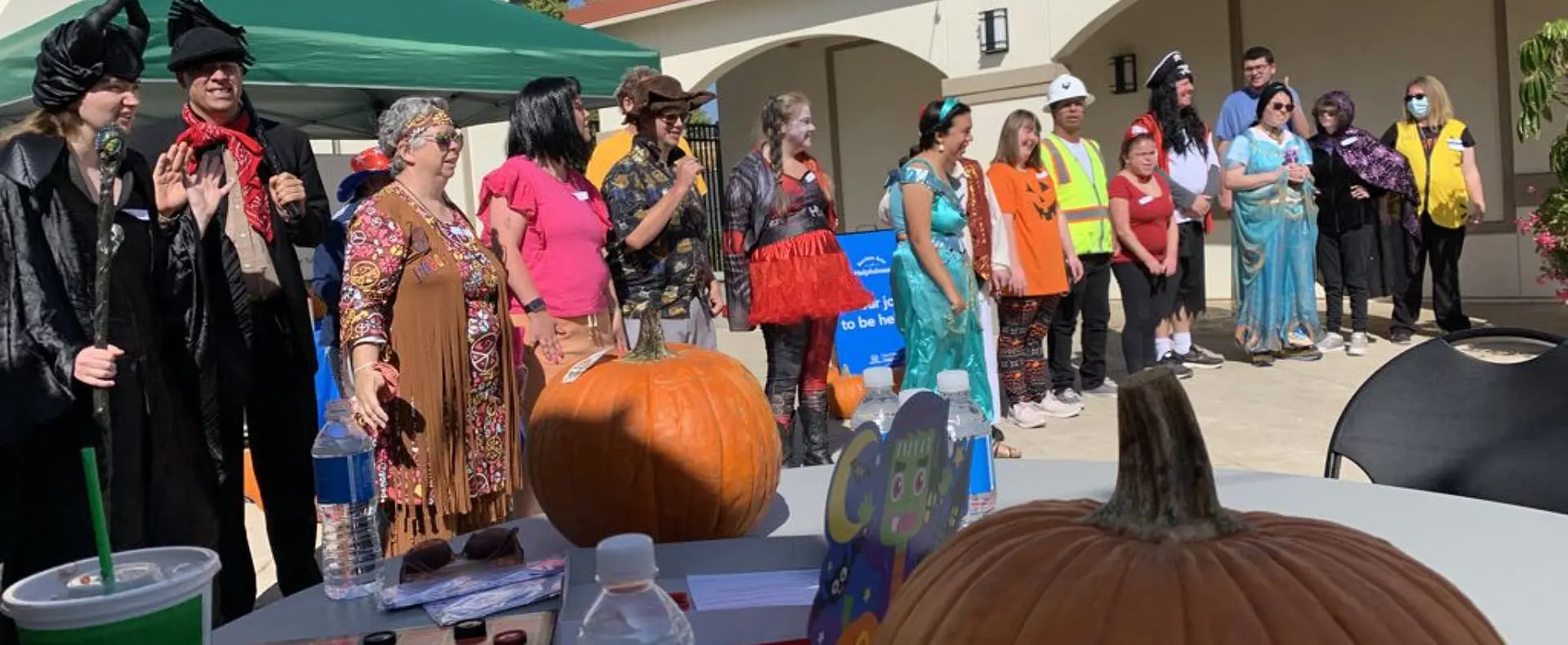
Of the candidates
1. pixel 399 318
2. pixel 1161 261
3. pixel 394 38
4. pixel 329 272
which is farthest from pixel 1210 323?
pixel 399 318

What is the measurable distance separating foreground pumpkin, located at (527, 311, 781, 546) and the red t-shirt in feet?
17.4

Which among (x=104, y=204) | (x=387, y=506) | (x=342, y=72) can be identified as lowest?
(x=387, y=506)

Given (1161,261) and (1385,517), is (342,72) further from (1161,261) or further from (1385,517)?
(1385,517)

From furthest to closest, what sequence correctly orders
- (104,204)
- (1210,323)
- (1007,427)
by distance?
(1210,323) < (1007,427) < (104,204)

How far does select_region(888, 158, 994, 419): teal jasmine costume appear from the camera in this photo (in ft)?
17.2

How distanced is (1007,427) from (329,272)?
3.60m

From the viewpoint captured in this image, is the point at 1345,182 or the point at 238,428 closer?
the point at 238,428

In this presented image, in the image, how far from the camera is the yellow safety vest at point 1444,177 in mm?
8164

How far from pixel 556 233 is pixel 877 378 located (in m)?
2.31

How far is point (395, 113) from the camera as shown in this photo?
10.9ft

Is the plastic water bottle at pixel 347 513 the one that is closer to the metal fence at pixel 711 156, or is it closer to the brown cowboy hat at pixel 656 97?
the brown cowboy hat at pixel 656 97

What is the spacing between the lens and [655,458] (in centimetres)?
202

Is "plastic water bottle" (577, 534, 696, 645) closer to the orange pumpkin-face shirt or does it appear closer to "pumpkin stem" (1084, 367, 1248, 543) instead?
"pumpkin stem" (1084, 367, 1248, 543)

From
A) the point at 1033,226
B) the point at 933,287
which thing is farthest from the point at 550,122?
the point at 1033,226
